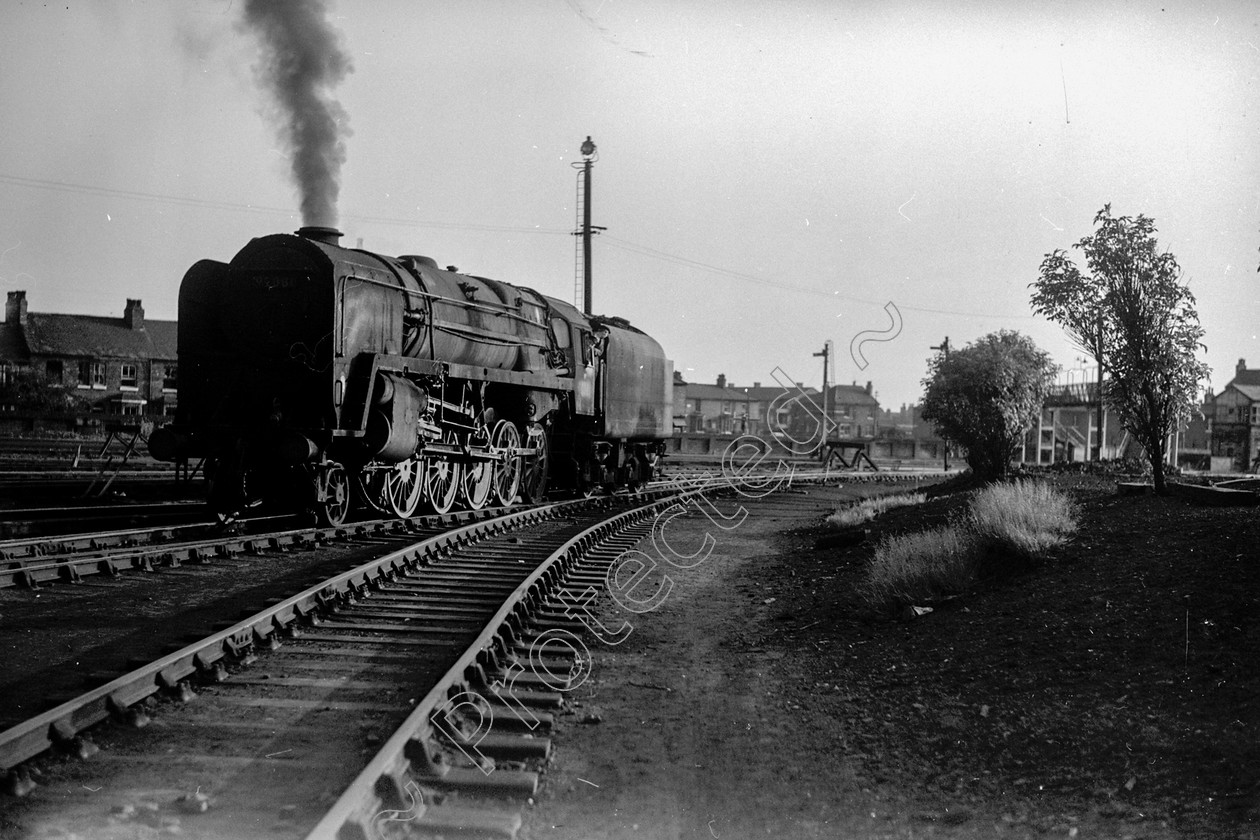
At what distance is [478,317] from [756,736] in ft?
32.4

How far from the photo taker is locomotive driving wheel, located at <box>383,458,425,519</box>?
1221 cm

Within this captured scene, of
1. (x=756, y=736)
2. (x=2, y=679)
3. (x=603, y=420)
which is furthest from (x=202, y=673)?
(x=603, y=420)

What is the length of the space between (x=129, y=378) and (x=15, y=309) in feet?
22.7

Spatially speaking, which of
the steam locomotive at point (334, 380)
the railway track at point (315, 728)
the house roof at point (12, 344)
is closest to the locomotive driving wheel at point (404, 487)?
the steam locomotive at point (334, 380)

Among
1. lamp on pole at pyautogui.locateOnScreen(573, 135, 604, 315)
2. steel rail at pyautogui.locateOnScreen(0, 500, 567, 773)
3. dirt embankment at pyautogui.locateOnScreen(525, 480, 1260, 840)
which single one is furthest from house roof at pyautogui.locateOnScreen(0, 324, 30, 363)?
dirt embankment at pyautogui.locateOnScreen(525, 480, 1260, 840)

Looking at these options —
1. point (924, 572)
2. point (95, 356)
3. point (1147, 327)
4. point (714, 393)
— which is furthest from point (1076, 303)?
point (714, 393)

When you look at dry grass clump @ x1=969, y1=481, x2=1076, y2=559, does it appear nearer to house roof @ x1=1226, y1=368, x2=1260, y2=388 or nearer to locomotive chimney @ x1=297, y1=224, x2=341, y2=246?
locomotive chimney @ x1=297, y1=224, x2=341, y2=246

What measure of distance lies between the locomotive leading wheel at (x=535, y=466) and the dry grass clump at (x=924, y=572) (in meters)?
7.98

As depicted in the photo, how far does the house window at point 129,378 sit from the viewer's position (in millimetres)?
54062

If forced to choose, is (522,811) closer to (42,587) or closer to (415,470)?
(42,587)

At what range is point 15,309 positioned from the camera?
5244cm

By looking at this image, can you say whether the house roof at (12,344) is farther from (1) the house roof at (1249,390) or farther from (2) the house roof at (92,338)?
(1) the house roof at (1249,390)

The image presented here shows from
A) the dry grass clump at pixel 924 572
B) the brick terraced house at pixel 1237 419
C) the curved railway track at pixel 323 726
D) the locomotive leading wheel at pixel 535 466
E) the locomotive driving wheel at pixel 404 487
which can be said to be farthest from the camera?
the brick terraced house at pixel 1237 419

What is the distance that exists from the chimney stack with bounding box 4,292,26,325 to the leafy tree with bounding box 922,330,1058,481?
171 ft
